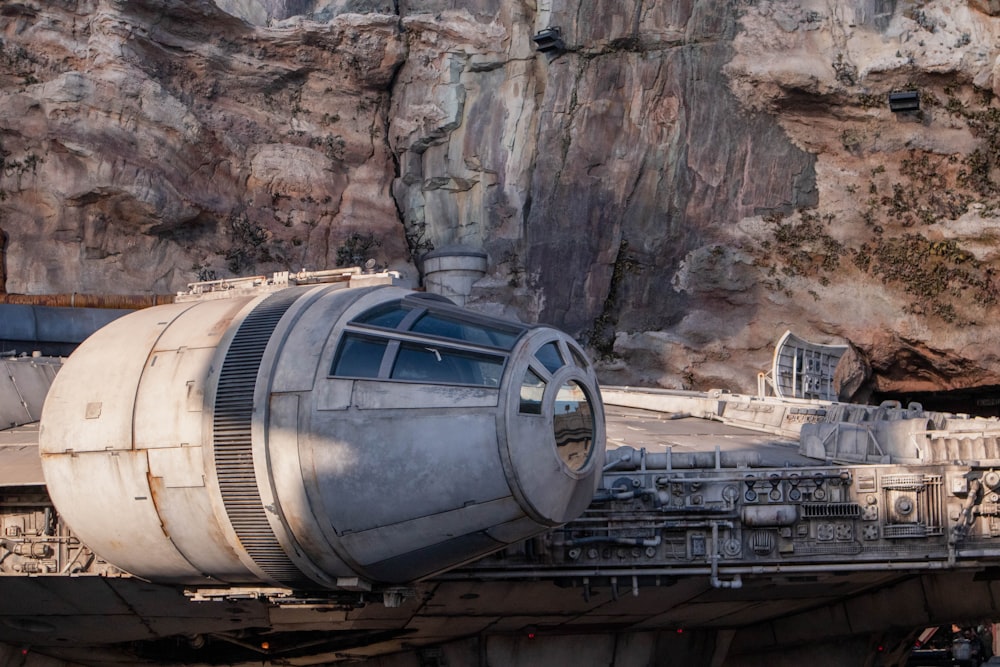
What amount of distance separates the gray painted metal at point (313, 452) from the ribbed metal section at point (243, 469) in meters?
0.02

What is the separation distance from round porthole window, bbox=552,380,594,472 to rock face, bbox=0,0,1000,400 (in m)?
34.9

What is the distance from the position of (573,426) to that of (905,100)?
120ft

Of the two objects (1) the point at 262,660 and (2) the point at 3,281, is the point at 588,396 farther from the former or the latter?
(2) the point at 3,281

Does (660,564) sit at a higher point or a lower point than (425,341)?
lower

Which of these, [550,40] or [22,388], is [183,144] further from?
[22,388]

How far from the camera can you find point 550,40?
53.1 m

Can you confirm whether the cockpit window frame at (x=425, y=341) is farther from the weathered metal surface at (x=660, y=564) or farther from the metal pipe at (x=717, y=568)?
the metal pipe at (x=717, y=568)

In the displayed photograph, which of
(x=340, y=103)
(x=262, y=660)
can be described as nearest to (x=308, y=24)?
(x=340, y=103)

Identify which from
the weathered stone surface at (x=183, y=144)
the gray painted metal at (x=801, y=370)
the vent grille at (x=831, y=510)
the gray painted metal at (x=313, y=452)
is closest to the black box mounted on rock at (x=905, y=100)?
the gray painted metal at (x=801, y=370)

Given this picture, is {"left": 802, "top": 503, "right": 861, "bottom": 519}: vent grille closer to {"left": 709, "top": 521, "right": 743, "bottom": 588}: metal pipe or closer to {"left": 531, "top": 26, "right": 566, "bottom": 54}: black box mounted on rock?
{"left": 709, "top": 521, "right": 743, "bottom": 588}: metal pipe

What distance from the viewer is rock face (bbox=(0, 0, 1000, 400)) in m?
48.6

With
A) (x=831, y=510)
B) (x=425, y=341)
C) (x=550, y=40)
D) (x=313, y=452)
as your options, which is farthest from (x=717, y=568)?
(x=550, y=40)

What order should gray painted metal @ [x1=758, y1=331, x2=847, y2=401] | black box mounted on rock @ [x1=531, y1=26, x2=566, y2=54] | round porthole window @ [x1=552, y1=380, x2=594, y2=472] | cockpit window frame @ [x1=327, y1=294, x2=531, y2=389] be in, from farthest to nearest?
1. black box mounted on rock @ [x1=531, y1=26, x2=566, y2=54]
2. gray painted metal @ [x1=758, y1=331, x2=847, y2=401]
3. round porthole window @ [x1=552, y1=380, x2=594, y2=472]
4. cockpit window frame @ [x1=327, y1=294, x2=531, y2=389]

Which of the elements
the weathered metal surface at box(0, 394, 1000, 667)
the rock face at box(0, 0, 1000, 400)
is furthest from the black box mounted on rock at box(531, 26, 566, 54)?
the weathered metal surface at box(0, 394, 1000, 667)
